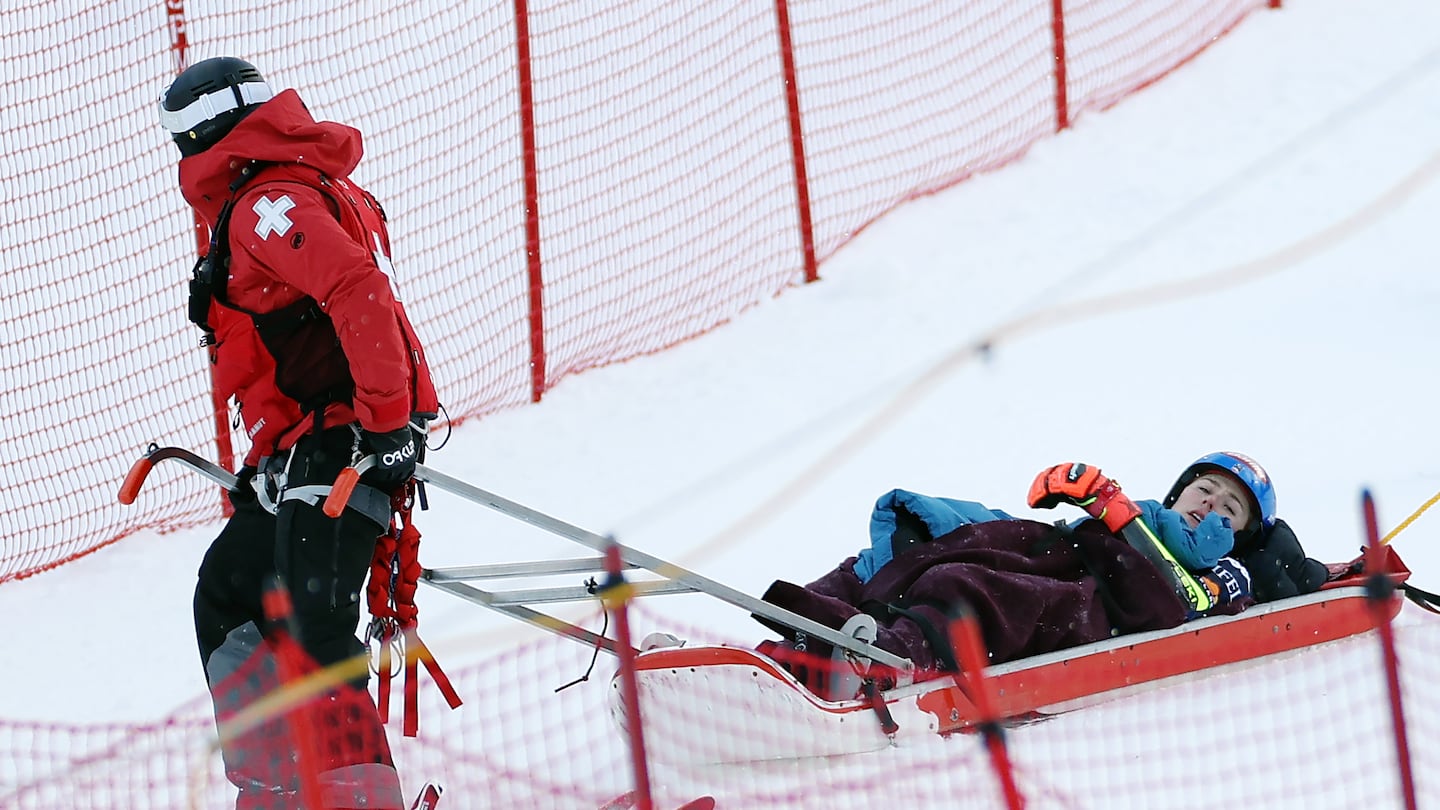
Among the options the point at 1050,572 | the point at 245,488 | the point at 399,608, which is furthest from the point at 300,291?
the point at 1050,572

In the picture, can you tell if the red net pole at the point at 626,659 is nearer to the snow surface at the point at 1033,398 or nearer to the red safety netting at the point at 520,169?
the snow surface at the point at 1033,398

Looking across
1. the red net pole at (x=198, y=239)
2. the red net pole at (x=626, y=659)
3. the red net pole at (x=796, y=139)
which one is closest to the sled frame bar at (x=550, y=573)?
the red net pole at (x=626, y=659)

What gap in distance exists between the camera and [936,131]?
32.9 ft

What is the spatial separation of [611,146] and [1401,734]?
6.84m

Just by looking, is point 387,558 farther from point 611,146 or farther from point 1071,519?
point 611,146

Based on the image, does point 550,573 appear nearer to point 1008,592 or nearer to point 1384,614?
point 1008,592

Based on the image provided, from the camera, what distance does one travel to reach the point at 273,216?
13.0ft

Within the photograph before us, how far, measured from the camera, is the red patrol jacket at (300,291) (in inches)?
154

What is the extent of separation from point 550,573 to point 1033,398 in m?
3.54

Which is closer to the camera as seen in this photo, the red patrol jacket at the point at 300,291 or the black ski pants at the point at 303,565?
the red patrol jacket at the point at 300,291

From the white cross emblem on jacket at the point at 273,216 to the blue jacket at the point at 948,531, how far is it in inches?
79.2

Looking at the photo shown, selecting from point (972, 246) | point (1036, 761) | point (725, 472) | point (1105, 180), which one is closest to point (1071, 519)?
point (725, 472)

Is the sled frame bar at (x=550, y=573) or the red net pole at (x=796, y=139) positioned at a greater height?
the red net pole at (x=796, y=139)

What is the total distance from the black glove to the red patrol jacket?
0.06 metres
